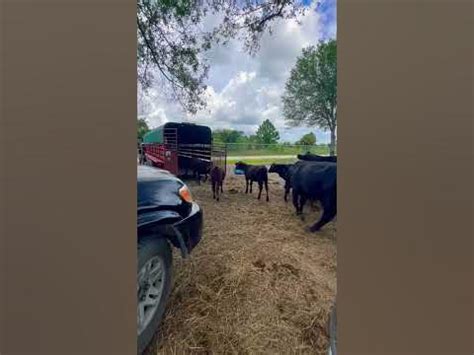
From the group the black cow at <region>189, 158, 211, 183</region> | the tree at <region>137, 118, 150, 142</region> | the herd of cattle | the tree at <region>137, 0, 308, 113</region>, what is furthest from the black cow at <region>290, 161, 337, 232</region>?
the tree at <region>137, 118, 150, 142</region>

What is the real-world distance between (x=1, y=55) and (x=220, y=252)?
1404 mm

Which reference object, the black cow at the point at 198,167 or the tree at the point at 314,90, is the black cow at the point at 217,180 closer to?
the black cow at the point at 198,167

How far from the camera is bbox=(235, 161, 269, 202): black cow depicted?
1.55 m

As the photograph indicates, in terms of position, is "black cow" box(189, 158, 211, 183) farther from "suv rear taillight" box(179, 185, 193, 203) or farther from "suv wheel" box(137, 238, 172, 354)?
"suv wheel" box(137, 238, 172, 354)

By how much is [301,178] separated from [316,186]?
0.31 ft

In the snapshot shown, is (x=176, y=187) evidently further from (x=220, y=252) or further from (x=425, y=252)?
(x=425, y=252)

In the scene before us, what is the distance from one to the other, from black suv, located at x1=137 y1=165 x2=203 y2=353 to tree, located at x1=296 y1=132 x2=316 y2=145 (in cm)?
69

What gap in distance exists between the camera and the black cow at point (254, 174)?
1554 mm

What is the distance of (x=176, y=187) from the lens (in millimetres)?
1442

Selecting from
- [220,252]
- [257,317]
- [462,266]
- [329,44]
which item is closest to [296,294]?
[257,317]

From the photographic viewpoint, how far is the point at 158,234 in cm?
139

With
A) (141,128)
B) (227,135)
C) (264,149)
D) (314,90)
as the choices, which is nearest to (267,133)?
(264,149)

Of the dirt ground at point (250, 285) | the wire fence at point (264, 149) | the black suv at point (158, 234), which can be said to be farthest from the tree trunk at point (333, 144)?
the black suv at point (158, 234)

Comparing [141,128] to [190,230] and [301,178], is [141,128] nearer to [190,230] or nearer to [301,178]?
[190,230]
